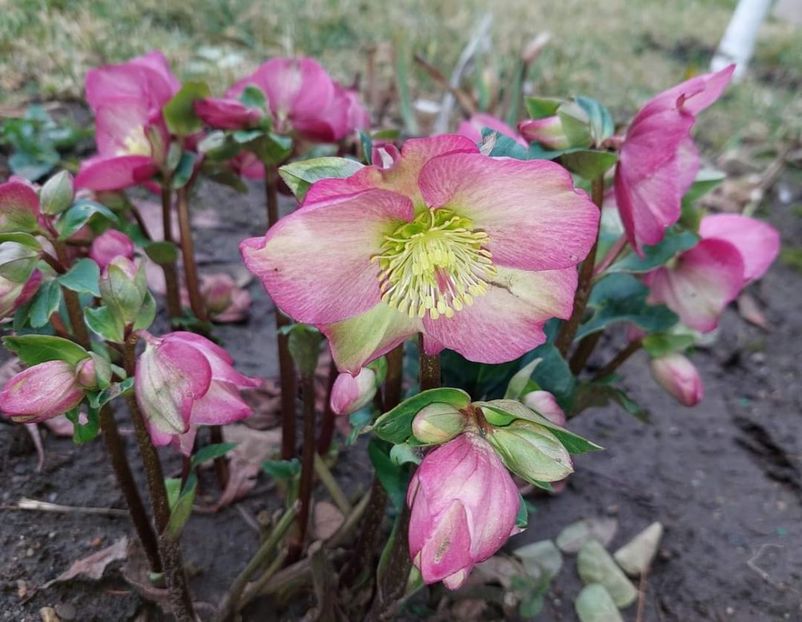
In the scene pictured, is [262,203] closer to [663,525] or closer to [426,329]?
[663,525]

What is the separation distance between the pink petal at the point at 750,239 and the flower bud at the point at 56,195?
0.62 metres

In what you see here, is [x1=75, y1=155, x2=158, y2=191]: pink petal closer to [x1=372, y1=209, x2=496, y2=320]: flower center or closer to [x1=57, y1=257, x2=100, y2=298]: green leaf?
[x1=57, y1=257, x2=100, y2=298]: green leaf

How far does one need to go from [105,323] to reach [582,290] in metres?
0.43

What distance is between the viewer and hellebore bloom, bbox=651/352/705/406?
0.81 meters

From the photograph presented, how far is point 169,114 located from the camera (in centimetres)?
77

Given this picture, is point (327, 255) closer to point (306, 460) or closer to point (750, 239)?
point (306, 460)

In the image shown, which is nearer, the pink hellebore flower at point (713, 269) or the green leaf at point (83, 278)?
the green leaf at point (83, 278)

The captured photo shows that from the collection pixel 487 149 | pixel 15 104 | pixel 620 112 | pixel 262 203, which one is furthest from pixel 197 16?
pixel 487 149

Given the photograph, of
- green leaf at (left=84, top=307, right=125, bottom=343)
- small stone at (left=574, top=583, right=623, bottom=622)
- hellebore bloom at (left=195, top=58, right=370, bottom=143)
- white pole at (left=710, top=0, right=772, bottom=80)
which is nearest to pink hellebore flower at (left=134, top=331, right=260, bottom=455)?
green leaf at (left=84, top=307, right=125, bottom=343)

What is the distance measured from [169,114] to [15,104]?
1.09m

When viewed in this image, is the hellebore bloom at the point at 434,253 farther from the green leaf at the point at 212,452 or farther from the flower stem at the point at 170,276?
the flower stem at the point at 170,276

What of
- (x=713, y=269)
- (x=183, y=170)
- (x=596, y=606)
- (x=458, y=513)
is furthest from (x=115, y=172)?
(x=596, y=606)

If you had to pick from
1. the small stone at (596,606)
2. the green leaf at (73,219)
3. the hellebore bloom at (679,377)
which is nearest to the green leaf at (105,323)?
the green leaf at (73,219)

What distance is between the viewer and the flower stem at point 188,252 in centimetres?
84
